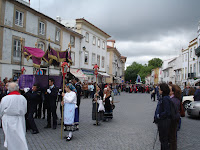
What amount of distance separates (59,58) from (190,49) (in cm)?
4026

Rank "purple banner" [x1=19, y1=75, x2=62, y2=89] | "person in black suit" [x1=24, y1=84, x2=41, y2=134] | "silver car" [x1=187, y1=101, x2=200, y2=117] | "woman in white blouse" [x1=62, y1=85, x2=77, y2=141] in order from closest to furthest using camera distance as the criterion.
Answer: "woman in white blouse" [x1=62, y1=85, x2=77, y2=141], "person in black suit" [x1=24, y1=84, x2=41, y2=134], "purple banner" [x1=19, y1=75, x2=62, y2=89], "silver car" [x1=187, y1=101, x2=200, y2=117]

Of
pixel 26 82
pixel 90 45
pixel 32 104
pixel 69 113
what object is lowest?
pixel 69 113

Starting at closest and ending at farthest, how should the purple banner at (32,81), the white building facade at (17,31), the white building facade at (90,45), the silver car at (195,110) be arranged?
the purple banner at (32,81) → the silver car at (195,110) → the white building facade at (17,31) → the white building facade at (90,45)

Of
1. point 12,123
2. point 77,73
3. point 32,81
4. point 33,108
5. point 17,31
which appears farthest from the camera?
point 77,73

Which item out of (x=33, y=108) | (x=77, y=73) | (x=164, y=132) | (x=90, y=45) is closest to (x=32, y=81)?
(x=33, y=108)

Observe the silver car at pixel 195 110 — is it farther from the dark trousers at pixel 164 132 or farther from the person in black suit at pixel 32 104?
the person in black suit at pixel 32 104

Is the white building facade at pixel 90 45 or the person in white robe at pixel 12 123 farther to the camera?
the white building facade at pixel 90 45

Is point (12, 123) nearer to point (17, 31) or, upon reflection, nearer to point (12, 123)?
point (12, 123)

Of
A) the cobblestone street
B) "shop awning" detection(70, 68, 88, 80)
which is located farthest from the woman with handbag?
"shop awning" detection(70, 68, 88, 80)

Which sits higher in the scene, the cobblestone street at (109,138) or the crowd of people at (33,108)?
the crowd of people at (33,108)

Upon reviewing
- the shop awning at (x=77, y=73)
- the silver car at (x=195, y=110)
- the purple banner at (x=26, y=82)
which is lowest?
the silver car at (x=195, y=110)

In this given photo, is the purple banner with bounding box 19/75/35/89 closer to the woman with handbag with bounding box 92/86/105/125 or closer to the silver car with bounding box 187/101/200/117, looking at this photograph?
the woman with handbag with bounding box 92/86/105/125

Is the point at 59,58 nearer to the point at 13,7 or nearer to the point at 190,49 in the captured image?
the point at 13,7

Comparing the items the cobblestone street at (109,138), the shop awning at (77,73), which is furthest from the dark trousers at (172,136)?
the shop awning at (77,73)
